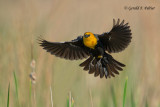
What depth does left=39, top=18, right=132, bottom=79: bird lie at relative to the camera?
298 cm

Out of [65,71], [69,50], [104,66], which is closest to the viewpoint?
[104,66]

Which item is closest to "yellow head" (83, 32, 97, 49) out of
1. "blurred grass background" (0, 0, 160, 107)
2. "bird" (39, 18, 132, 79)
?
"bird" (39, 18, 132, 79)

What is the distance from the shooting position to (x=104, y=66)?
308 centimetres

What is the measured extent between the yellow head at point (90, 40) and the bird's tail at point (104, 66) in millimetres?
158

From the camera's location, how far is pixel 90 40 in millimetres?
2924

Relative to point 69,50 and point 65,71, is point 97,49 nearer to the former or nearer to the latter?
point 69,50

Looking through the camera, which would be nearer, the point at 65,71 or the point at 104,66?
the point at 104,66

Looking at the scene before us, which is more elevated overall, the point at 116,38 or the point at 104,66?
the point at 116,38

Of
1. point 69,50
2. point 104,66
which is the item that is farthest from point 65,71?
point 104,66

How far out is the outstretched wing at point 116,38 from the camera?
2.92 m

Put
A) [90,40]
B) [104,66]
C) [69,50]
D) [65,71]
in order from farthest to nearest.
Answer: [65,71] < [69,50] < [104,66] < [90,40]

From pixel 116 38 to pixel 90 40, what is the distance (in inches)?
10.2

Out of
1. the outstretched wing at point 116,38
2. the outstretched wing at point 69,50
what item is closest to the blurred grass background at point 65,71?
the outstretched wing at point 69,50

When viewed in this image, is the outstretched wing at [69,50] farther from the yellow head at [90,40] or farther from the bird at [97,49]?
the yellow head at [90,40]
